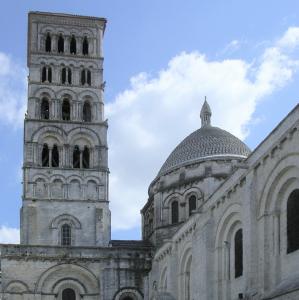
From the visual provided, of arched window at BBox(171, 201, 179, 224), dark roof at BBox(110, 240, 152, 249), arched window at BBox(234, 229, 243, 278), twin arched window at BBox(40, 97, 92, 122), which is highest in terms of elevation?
twin arched window at BBox(40, 97, 92, 122)

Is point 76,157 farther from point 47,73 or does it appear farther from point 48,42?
point 48,42

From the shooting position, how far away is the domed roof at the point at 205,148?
63.6 metres

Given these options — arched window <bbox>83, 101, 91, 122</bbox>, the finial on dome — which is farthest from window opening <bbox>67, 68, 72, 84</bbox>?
the finial on dome

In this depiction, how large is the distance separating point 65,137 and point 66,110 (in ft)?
11.2

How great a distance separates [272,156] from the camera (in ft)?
109

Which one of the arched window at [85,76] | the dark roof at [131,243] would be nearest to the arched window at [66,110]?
the arched window at [85,76]

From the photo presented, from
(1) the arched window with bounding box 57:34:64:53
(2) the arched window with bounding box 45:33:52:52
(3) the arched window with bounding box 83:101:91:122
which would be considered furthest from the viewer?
(1) the arched window with bounding box 57:34:64:53

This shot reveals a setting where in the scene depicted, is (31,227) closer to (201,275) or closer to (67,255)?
(67,255)

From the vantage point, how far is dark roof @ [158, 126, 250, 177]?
209ft

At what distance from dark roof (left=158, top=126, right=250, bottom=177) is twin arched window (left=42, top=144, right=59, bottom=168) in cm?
891

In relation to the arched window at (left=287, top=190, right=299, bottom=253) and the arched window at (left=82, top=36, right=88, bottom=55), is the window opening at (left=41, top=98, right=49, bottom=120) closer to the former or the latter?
the arched window at (left=82, top=36, right=88, bottom=55)

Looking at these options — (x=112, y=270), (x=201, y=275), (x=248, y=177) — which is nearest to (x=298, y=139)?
(x=248, y=177)

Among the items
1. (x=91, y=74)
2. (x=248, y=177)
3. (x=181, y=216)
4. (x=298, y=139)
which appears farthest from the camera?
(x=91, y=74)

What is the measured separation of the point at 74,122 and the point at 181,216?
12.2 meters
